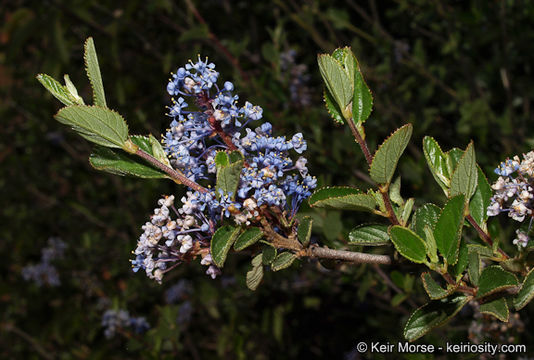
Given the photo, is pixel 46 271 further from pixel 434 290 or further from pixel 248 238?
pixel 434 290

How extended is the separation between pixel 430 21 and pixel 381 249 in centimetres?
193

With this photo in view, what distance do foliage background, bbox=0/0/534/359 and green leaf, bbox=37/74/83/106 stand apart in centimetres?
118

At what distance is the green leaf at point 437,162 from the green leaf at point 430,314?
11.4 inches

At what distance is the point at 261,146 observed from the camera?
1.25 meters

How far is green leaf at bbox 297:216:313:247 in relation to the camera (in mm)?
1226

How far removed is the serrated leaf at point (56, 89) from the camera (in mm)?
1214

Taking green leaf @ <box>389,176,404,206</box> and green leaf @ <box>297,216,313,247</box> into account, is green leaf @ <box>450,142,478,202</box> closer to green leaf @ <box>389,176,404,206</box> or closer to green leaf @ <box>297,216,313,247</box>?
green leaf @ <box>389,176,404,206</box>

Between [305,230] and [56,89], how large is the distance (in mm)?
704

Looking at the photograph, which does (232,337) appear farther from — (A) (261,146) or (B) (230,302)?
(A) (261,146)

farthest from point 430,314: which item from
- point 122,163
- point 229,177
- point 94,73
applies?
point 94,73

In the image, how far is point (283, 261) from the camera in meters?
1.23

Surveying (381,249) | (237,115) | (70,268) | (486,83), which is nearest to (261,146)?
(237,115)

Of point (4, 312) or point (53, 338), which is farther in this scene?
point (4, 312)

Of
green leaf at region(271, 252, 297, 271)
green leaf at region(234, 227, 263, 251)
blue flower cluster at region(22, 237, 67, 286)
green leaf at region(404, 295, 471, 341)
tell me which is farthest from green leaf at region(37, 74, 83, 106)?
blue flower cluster at region(22, 237, 67, 286)
